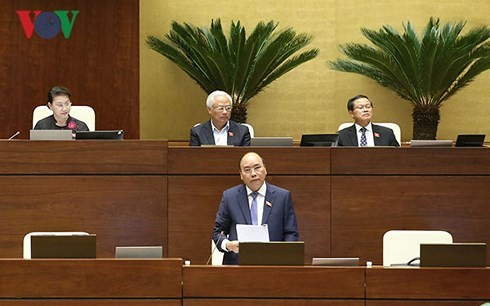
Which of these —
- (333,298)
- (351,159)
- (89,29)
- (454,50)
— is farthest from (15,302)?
(454,50)

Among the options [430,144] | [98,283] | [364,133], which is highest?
[364,133]

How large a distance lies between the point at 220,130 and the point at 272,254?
3.03m

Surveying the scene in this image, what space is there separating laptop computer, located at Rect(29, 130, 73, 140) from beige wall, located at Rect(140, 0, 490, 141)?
438cm

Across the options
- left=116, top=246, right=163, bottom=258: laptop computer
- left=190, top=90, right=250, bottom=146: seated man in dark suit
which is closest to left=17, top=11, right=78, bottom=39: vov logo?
left=190, top=90, right=250, bottom=146: seated man in dark suit

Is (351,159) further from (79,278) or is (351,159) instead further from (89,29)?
(89,29)

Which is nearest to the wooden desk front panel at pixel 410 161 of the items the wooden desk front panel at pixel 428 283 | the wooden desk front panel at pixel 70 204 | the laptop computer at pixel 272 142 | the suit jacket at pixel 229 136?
the laptop computer at pixel 272 142

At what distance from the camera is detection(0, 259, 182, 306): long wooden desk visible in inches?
299

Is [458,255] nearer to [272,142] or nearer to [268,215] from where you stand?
[268,215]

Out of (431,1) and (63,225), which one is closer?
(63,225)

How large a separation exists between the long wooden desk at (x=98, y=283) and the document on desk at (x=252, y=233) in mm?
1097

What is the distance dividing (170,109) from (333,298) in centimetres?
701

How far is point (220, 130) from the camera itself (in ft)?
34.5

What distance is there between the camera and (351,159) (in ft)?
32.2

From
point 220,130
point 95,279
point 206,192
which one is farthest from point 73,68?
point 95,279
